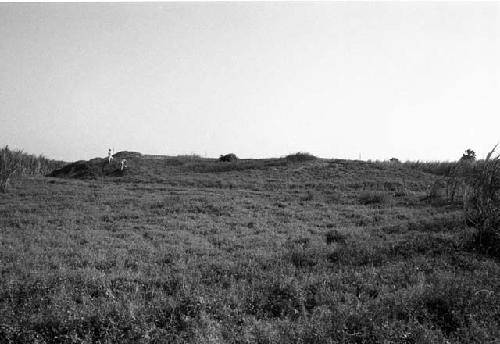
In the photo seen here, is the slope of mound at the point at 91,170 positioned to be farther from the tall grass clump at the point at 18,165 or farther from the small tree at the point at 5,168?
the small tree at the point at 5,168

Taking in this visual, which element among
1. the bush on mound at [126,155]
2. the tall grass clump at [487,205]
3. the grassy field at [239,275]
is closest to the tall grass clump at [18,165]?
the grassy field at [239,275]

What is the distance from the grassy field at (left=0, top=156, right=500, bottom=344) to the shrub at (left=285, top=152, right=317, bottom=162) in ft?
76.5

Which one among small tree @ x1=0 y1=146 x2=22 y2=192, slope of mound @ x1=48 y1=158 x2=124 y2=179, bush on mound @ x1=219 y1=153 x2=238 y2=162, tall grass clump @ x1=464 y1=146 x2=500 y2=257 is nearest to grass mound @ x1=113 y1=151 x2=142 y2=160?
slope of mound @ x1=48 y1=158 x2=124 y2=179

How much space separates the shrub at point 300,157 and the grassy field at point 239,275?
23.3 metres

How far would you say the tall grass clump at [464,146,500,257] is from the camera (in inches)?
421

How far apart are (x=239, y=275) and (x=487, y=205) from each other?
320 inches

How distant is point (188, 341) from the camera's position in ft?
18.3

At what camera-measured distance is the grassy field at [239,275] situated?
585 centimetres

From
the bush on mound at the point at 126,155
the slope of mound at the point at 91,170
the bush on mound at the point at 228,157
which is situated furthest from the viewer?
the bush on mound at the point at 126,155

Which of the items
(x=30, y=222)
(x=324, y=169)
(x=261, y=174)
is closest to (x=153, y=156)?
(x=261, y=174)

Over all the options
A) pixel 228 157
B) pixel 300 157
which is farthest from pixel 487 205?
pixel 228 157

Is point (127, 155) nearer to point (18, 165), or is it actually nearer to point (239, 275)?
point (18, 165)

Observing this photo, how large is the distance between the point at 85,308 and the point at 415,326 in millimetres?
5643

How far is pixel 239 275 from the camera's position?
8.82 meters
